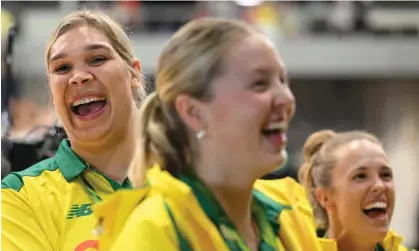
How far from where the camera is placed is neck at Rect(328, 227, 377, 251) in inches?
84.4

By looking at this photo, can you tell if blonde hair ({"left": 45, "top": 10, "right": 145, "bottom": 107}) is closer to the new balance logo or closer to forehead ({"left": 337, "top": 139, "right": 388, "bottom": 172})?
the new balance logo

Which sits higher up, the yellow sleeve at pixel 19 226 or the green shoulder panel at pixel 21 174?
the green shoulder panel at pixel 21 174

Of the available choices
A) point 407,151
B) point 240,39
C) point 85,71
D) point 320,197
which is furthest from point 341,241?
point 407,151

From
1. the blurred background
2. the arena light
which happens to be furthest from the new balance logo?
the arena light

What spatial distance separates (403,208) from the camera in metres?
Answer: 9.41

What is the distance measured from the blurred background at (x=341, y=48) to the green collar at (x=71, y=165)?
666 cm

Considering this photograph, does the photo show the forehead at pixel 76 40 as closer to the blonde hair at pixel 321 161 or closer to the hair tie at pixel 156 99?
the hair tie at pixel 156 99

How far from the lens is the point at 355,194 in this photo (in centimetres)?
215

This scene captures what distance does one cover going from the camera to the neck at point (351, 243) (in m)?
2.14

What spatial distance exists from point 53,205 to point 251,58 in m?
0.71

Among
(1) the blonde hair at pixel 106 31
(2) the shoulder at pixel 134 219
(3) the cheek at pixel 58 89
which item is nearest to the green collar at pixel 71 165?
(3) the cheek at pixel 58 89

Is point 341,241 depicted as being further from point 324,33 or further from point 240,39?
point 324,33

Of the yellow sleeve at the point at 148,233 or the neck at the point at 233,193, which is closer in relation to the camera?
the yellow sleeve at the point at 148,233

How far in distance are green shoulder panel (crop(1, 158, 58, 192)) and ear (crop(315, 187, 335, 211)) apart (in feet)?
2.45
